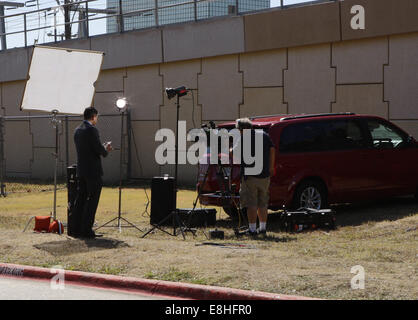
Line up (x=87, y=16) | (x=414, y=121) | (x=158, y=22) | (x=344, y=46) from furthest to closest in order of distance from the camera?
(x=87, y=16) → (x=158, y=22) → (x=344, y=46) → (x=414, y=121)

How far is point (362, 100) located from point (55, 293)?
10.9m

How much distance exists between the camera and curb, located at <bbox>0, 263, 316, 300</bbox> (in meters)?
7.47

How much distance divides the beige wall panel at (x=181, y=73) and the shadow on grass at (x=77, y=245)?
10.5 metres

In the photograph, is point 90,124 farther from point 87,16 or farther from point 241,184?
point 87,16

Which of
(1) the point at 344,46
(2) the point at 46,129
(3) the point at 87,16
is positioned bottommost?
(2) the point at 46,129

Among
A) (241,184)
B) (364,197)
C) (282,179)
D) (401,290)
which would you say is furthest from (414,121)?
(401,290)

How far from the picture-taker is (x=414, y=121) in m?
16.5

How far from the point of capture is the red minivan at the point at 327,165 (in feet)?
40.9

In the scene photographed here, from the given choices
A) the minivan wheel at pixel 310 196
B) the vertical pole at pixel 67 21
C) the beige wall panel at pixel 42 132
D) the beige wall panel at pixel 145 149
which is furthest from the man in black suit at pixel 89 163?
the vertical pole at pixel 67 21

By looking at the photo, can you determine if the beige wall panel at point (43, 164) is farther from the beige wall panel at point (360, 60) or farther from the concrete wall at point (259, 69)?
the beige wall panel at point (360, 60)

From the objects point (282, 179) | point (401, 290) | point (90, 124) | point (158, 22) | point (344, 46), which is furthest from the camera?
point (158, 22)

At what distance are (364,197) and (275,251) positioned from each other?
14.7ft

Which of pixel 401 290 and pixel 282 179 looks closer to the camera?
pixel 401 290

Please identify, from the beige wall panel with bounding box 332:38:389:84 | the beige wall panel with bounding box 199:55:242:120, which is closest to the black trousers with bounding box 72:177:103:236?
the beige wall panel with bounding box 332:38:389:84
